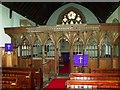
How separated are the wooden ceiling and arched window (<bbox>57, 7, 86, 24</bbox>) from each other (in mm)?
691

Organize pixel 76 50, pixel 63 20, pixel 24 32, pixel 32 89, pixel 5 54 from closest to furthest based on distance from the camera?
pixel 32 89
pixel 5 54
pixel 24 32
pixel 76 50
pixel 63 20

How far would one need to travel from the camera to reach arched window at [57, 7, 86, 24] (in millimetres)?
17234

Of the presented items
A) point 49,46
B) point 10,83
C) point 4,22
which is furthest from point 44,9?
point 10,83

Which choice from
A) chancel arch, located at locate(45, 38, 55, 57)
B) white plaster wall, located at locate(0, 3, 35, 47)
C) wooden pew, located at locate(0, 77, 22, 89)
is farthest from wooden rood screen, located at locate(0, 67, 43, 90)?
chancel arch, located at locate(45, 38, 55, 57)

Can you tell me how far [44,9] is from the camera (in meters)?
15.7

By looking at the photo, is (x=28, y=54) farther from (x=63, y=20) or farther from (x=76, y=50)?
(x=63, y=20)

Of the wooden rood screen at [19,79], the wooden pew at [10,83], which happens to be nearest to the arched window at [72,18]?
the wooden rood screen at [19,79]

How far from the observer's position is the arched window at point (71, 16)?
679 inches

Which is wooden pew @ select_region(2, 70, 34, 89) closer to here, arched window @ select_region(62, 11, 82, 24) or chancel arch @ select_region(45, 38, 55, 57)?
chancel arch @ select_region(45, 38, 55, 57)

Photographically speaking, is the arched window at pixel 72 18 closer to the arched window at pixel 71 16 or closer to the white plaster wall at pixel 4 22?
the arched window at pixel 71 16

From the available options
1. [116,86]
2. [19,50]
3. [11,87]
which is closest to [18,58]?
[19,50]

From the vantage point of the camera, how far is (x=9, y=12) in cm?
1108

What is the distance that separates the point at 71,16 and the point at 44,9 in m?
2.59

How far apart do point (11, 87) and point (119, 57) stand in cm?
629
